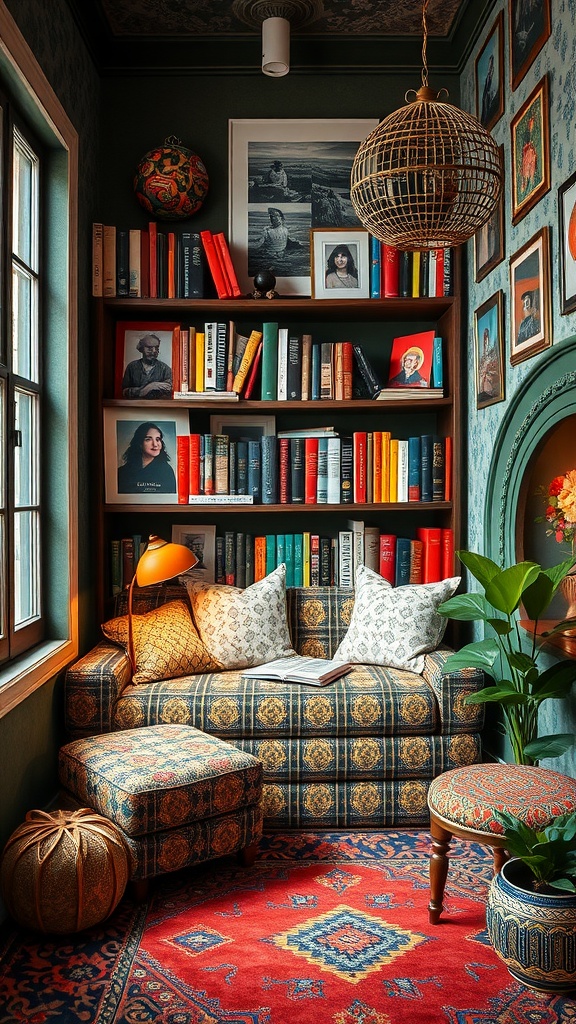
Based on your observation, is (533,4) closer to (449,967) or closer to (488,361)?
(488,361)

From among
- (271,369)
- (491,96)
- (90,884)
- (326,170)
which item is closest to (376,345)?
(271,369)

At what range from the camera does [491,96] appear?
3.55 meters

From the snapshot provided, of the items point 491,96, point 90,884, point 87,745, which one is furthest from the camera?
point 491,96

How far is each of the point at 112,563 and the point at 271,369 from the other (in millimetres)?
1157

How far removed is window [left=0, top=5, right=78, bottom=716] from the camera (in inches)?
114

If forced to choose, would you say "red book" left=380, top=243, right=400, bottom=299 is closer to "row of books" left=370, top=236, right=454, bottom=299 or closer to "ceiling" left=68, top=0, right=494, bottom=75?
"row of books" left=370, top=236, right=454, bottom=299

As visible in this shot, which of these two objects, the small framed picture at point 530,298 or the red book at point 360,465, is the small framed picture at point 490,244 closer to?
the small framed picture at point 530,298

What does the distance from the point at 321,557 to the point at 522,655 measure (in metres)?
1.39

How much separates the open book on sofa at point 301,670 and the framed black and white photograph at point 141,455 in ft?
3.12

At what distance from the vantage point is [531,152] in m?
3.00

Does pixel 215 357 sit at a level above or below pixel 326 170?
below

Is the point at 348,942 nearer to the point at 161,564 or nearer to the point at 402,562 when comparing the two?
the point at 161,564

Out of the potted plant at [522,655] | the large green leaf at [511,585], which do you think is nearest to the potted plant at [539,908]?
the potted plant at [522,655]

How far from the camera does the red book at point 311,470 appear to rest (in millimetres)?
4000
